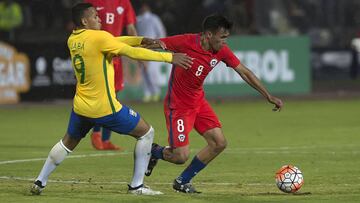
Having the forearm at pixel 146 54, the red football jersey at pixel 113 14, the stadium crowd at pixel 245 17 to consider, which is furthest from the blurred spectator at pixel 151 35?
the forearm at pixel 146 54

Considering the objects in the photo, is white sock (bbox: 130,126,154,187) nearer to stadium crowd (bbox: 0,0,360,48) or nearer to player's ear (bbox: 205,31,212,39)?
player's ear (bbox: 205,31,212,39)

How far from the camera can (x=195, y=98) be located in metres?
12.8

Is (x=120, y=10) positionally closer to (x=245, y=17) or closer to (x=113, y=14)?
(x=113, y=14)

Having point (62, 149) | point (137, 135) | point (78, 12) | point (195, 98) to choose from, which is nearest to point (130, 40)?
point (78, 12)

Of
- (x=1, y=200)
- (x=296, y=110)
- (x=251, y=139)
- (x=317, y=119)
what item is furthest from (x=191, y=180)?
(x=296, y=110)

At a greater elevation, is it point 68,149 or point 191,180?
point 68,149

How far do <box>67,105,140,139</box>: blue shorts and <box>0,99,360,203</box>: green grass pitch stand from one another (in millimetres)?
686

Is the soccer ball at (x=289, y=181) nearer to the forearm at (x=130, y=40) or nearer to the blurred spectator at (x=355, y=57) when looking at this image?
the forearm at (x=130, y=40)

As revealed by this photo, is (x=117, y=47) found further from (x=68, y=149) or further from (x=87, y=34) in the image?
(x=68, y=149)

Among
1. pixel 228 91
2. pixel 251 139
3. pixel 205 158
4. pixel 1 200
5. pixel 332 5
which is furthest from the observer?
pixel 332 5

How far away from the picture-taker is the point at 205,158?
12.6 metres

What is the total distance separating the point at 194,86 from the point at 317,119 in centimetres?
1079

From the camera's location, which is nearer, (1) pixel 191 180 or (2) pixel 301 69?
(1) pixel 191 180

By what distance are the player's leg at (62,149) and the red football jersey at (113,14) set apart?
5.29 meters
